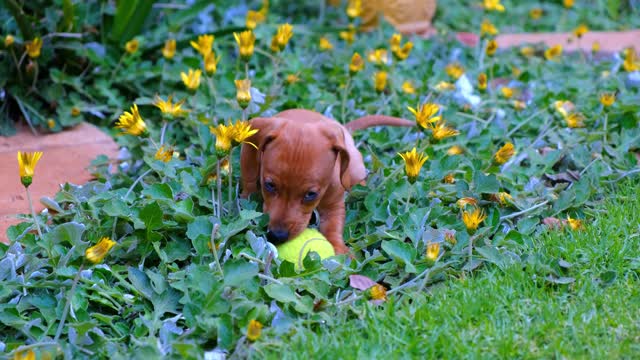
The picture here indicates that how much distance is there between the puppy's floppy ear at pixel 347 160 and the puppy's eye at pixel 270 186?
284 mm

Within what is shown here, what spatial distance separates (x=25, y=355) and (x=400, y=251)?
4.45ft

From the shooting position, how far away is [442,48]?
5.96 meters

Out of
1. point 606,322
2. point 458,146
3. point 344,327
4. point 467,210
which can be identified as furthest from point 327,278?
point 458,146

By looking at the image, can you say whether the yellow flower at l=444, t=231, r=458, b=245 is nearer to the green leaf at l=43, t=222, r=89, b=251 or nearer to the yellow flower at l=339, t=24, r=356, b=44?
the green leaf at l=43, t=222, r=89, b=251

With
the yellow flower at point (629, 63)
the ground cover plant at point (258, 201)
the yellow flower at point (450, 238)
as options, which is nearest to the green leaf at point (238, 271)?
the ground cover plant at point (258, 201)

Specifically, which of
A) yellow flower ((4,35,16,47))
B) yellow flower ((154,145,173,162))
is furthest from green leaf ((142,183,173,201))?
yellow flower ((4,35,16,47))

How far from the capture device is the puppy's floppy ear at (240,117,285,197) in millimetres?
3443

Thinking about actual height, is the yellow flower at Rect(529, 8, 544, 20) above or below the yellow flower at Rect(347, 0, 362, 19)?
below

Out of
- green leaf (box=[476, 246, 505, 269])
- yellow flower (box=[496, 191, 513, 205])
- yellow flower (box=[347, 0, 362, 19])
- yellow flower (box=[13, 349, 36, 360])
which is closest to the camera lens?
yellow flower (box=[13, 349, 36, 360])

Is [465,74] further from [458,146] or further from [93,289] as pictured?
[93,289]

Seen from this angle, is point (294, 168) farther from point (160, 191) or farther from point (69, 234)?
point (69, 234)

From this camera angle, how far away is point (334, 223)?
357 cm

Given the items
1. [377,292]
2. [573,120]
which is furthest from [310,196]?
[573,120]

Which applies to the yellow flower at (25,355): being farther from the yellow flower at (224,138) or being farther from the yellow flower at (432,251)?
the yellow flower at (432,251)
